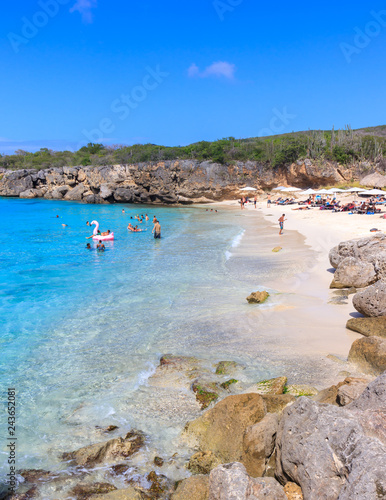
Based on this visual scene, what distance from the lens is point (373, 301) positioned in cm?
772

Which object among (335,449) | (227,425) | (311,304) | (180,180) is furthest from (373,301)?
(180,180)

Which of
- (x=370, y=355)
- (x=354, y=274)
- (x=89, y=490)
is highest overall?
(x=354, y=274)

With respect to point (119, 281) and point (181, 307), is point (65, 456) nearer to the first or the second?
point (181, 307)

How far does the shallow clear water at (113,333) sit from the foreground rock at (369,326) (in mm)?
1774

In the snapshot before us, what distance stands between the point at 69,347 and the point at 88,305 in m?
2.87

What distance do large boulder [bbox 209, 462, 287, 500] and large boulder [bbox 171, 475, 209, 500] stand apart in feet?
1.04

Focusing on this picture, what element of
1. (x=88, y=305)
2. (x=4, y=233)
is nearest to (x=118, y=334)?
(x=88, y=305)

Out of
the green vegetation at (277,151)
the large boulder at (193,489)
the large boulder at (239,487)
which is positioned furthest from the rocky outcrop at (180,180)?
the large boulder at (239,487)

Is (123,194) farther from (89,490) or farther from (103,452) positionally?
(89,490)

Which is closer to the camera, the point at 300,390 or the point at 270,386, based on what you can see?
the point at 300,390

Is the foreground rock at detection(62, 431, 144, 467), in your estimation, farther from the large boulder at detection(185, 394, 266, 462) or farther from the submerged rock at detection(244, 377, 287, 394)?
the submerged rock at detection(244, 377, 287, 394)

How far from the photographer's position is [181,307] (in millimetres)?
10312

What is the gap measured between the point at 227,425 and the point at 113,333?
15.7 ft

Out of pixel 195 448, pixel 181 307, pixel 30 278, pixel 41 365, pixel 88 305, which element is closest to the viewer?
pixel 195 448
